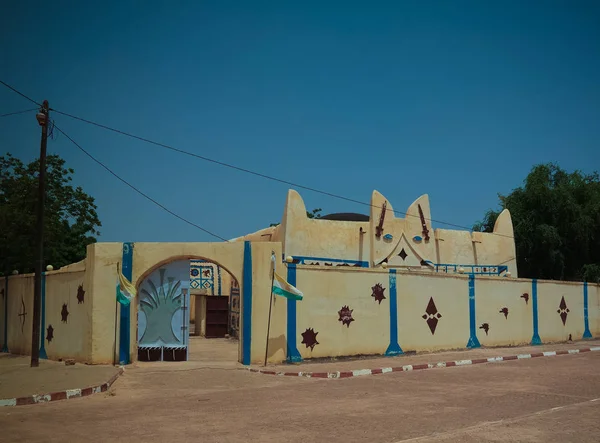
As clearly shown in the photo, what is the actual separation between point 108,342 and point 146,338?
97cm

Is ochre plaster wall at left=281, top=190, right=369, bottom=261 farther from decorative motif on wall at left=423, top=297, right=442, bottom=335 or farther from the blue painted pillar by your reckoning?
the blue painted pillar

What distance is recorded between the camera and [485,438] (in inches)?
281

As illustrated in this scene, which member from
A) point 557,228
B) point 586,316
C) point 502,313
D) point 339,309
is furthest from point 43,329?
point 557,228

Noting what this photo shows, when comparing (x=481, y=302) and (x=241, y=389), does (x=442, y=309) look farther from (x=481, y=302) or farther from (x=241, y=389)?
(x=241, y=389)

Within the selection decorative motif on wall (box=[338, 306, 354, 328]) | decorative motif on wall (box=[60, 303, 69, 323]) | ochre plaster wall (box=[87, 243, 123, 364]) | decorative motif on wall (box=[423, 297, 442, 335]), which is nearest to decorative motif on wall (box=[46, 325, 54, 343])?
decorative motif on wall (box=[60, 303, 69, 323])

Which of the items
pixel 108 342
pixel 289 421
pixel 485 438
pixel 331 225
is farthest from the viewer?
→ pixel 331 225

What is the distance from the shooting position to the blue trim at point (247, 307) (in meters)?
15.7

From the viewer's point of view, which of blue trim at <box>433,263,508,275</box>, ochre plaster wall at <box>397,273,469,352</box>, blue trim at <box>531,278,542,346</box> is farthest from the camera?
blue trim at <box>433,263,508,275</box>

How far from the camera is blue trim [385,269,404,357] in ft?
60.0

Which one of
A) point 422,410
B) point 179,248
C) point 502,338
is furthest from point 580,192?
point 422,410

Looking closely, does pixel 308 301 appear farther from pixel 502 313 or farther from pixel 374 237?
pixel 502 313

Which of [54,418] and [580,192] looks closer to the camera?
[54,418]

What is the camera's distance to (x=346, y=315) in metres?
17.4

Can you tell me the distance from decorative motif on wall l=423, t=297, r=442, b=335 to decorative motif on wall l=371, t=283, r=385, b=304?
1965 millimetres
